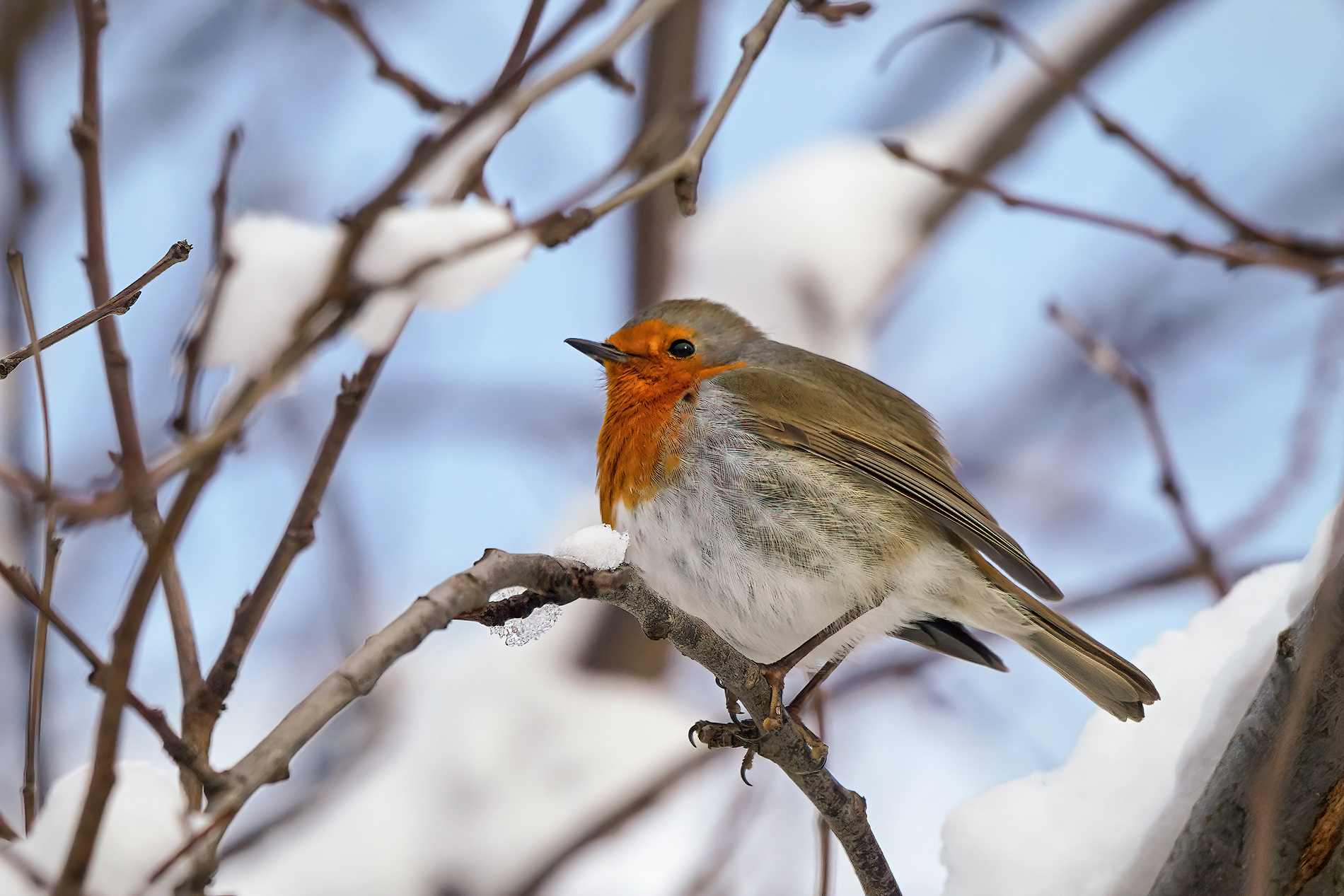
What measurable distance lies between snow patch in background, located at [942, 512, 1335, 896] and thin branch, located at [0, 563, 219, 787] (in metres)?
1.26

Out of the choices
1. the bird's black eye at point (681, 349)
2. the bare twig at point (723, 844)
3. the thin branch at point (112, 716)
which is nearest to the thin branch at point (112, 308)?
the thin branch at point (112, 716)

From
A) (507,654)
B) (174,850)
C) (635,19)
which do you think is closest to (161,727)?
(174,850)

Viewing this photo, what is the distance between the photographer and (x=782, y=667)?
189cm

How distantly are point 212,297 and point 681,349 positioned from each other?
5.16 feet

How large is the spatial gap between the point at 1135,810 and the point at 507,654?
2372mm

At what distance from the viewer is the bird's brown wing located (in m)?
2.22

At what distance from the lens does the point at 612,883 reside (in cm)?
302

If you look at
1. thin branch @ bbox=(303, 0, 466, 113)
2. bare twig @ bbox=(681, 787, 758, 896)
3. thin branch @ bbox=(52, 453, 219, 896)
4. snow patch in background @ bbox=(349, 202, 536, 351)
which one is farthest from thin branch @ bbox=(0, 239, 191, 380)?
bare twig @ bbox=(681, 787, 758, 896)

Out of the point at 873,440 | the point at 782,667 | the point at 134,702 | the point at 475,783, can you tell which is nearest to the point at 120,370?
the point at 134,702

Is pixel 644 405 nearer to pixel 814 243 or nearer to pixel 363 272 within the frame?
pixel 363 272

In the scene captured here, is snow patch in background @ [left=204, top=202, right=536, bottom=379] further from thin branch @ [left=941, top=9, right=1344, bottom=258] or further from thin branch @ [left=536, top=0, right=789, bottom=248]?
thin branch @ [left=941, top=9, right=1344, bottom=258]

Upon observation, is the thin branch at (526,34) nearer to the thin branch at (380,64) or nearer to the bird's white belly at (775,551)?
the thin branch at (380,64)

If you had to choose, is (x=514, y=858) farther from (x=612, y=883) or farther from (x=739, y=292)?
(x=739, y=292)

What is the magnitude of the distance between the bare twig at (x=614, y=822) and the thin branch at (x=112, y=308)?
79.4 inches
